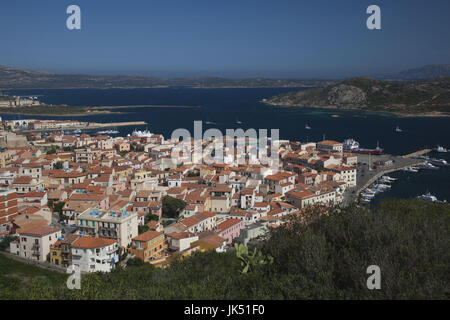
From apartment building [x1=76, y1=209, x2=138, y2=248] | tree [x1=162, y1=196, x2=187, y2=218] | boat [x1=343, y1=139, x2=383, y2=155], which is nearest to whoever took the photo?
apartment building [x1=76, y1=209, x2=138, y2=248]

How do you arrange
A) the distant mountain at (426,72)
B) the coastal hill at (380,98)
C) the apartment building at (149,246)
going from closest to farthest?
the apartment building at (149,246) < the coastal hill at (380,98) < the distant mountain at (426,72)

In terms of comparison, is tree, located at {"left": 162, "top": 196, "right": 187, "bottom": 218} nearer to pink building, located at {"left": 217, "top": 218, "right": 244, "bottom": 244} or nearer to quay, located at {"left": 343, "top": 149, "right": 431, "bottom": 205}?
pink building, located at {"left": 217, "top": 218, "right": 244, "bottom": 244}

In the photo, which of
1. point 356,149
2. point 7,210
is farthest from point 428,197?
point 7,210

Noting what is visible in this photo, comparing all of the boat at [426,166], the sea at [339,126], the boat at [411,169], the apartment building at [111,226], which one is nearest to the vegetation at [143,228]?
the apartment building at [111,226]

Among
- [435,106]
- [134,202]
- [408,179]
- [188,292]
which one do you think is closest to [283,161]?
[408,179]

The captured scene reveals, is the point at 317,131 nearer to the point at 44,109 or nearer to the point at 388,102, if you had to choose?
the point at 388,102

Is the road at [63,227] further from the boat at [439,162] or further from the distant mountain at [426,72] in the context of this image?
the distant mountain at [426,72]

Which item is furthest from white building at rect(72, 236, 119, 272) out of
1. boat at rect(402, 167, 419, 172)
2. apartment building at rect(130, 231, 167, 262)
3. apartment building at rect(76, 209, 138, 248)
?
boat at rect(402, 167, 419, 172)

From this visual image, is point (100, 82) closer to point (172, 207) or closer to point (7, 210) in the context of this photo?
point (172, 207)
